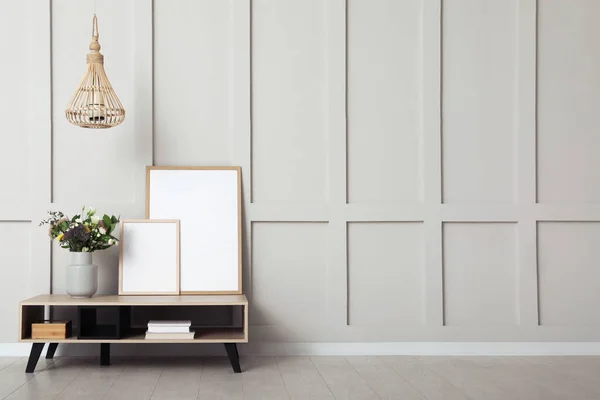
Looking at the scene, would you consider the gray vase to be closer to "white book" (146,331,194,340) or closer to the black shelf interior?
the black shelf interior

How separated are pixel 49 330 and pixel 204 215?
1138 mm

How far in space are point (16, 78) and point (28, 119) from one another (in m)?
0.27

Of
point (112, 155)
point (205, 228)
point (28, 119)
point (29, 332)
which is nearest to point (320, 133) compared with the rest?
point (205, 228)

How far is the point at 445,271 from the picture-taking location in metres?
4.50

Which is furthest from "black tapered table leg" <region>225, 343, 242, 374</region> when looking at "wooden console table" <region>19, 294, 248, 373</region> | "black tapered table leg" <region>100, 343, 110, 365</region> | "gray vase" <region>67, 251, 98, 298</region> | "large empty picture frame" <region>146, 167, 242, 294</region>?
"gray vase" <region>67, 251, 98, 298</region>

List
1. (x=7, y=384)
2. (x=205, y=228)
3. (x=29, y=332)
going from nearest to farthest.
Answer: (x=7, y=384) → (x=29, y=332) → (x=205, y=228)

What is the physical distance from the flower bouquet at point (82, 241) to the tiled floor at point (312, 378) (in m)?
0.49

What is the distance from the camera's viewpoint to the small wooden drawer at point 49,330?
153 inches

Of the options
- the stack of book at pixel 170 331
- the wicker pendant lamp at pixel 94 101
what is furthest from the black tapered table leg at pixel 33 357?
the wicker pendant lamp at pixel 94 101

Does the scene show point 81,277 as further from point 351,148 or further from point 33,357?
point 351,148

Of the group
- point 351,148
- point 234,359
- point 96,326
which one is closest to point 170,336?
point 234,359

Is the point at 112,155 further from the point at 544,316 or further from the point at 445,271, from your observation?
the point at 544,316

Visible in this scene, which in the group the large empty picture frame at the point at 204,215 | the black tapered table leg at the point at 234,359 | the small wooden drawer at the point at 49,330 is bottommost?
the black tapered table leg at the point at 234,359

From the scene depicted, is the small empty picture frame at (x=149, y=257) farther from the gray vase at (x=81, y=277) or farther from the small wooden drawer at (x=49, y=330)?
the small wooden drawer at (x=49, y=330)
